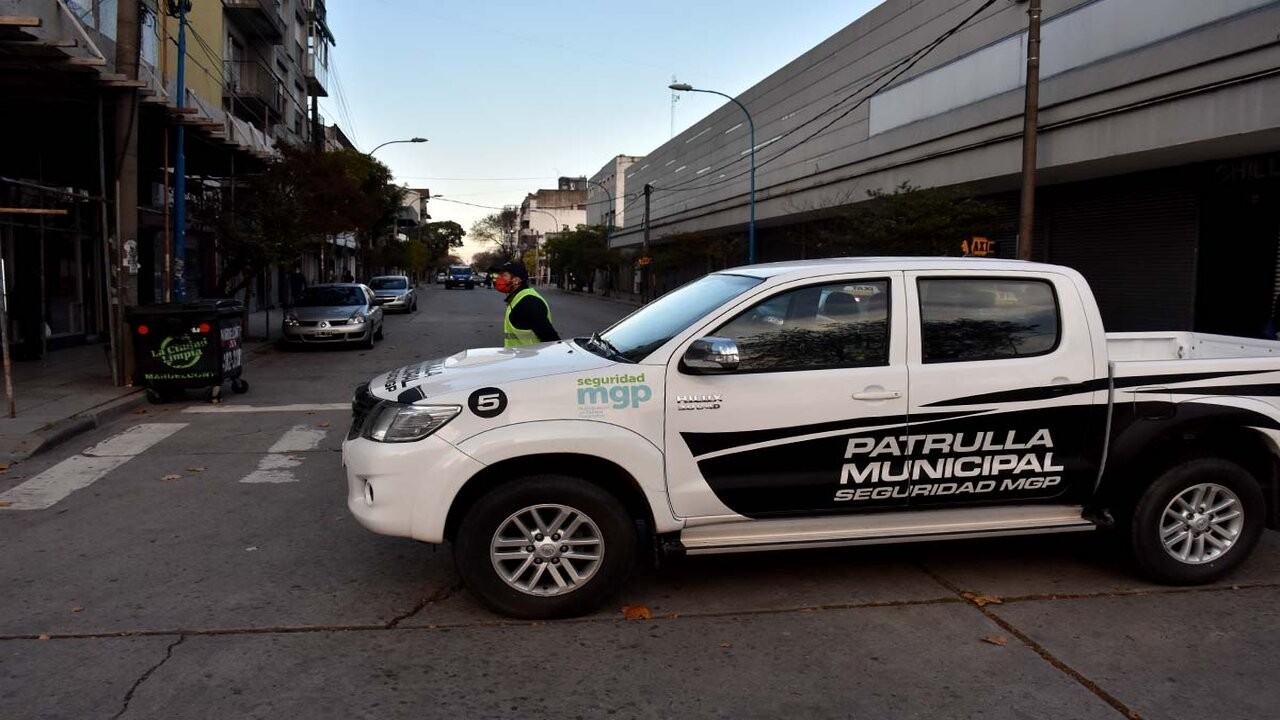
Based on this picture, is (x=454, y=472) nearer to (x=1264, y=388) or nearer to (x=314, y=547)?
(x=314, y=547)

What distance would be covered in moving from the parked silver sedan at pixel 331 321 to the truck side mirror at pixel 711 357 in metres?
17.0

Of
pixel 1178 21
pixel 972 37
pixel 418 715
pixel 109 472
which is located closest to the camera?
pixel 418 715

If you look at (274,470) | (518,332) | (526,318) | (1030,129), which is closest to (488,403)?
(526,318)

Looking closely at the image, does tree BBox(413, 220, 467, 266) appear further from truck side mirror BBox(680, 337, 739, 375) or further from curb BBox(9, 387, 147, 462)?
truck side mirror BBox(680, 337, 739, 375)

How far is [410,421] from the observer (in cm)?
470

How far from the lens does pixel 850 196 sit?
1257 inches

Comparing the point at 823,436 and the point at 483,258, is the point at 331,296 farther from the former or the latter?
the point at 483,258

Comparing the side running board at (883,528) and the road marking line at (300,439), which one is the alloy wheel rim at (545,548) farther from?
the road marking line at (300,439)

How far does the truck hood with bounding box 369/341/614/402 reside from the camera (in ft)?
15.7

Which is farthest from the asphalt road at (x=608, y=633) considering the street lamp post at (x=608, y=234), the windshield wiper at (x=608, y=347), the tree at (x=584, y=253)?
the street lamp post at (x=608, y=234)

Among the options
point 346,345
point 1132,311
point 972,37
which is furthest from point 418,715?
point 972,37

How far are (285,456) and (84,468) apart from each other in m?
1.62

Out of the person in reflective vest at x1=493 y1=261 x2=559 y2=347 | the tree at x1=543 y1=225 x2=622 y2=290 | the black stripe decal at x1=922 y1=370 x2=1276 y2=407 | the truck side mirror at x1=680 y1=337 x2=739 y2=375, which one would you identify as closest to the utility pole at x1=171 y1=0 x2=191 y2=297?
the person in reflective vest at x1=493 y1=261 x2=559 y2=347

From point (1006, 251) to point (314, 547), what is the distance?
24.4 meters
